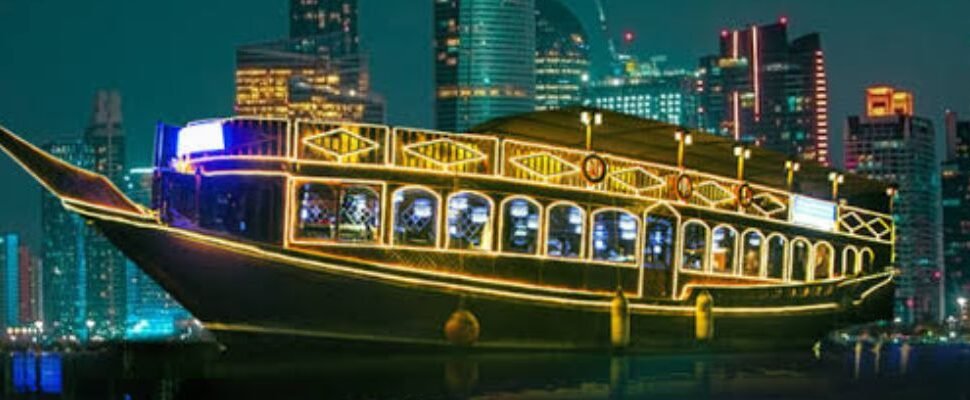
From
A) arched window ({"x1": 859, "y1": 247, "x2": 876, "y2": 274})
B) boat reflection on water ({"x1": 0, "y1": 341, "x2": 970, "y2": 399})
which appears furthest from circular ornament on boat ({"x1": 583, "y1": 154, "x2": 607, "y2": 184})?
arched window ({"x1": 859, "y1": 247, "x2": 876, "y2": 274})

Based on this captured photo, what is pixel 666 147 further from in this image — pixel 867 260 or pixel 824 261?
pixel 867 260

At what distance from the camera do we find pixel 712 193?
128 feet

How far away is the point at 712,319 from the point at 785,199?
6.69 metres

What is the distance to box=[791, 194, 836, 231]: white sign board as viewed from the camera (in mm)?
42562

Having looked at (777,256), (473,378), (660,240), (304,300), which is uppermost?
(660,240)

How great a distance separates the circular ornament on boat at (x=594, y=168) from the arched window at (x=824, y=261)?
12967 mm

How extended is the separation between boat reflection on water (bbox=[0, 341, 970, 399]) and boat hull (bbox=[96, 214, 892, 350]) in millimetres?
576

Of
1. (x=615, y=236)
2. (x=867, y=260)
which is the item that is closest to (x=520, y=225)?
(x=615, y=236)

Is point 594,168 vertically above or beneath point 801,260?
above

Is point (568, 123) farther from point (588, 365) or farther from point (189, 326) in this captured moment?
point (189, 326)

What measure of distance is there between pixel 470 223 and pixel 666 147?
25.9 ft

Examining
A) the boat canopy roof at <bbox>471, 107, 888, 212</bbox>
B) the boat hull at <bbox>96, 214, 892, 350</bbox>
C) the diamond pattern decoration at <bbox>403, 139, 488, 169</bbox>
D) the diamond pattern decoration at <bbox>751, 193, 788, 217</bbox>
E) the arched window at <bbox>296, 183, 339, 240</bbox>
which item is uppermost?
the boat canopy roof at <bbox>471, 107, 888, 212</bbox>

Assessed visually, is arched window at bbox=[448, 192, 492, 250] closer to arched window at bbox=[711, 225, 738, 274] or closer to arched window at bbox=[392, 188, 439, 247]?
arched window at bbox=[392, 188, 439, 247]

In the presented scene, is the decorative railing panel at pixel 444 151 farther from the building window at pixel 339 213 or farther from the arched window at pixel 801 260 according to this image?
the arched window at pixel 801 260
